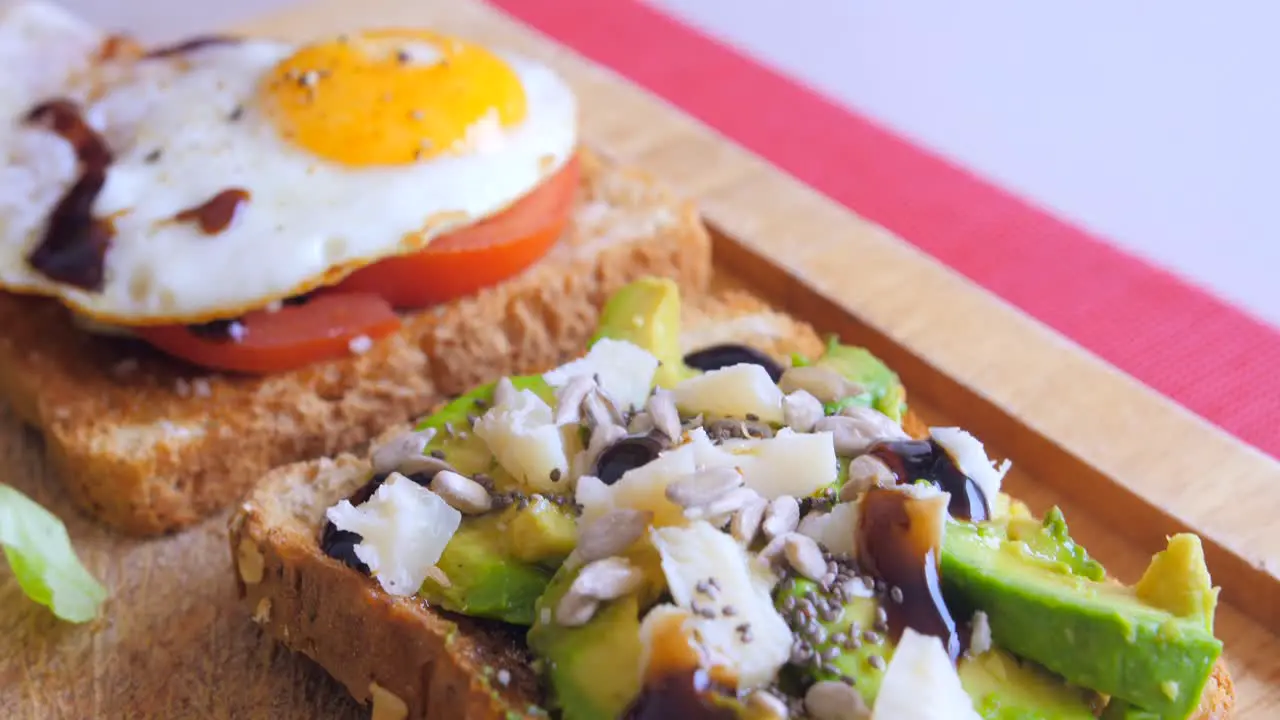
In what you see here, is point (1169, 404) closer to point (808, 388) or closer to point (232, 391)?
point (808, 388)

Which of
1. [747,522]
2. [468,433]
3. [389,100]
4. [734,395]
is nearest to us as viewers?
[747,522]

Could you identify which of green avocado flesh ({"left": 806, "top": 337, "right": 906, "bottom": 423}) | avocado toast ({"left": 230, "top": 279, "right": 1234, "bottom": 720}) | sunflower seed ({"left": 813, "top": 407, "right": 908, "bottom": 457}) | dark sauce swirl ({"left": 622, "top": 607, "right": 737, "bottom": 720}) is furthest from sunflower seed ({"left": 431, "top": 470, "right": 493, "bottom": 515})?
green avocado flesh ({"left": 806, "top": 337, "right": 906, "bottom": 423})

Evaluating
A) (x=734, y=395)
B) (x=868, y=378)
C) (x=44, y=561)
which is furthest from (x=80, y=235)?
(x=868, y=378)

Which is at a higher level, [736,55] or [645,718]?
[645,718]

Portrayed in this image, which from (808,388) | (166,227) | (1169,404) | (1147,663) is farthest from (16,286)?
(1169,404)

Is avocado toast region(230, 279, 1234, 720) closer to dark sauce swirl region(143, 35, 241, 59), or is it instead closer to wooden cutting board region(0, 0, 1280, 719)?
wooden cutting board region(0, 0, 1280, 719)

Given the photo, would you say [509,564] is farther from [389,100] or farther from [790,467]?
[389,100]
